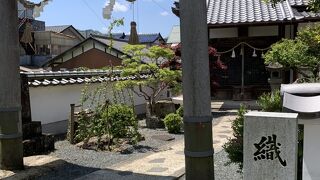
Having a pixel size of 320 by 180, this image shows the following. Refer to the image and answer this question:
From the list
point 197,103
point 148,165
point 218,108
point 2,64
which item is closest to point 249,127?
point 197,103

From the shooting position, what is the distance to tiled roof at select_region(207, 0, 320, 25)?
17.7 metres

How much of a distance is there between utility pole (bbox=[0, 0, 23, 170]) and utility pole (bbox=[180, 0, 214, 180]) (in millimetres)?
3741

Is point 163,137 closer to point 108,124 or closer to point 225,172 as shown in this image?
point 108,124

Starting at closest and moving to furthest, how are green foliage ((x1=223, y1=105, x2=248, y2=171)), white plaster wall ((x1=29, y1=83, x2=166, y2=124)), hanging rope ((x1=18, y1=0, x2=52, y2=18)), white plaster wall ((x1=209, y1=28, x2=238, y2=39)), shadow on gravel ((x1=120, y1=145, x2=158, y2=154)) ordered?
green foliage ((x1=223, y1=105, x2=248, y2=171))
shadow on gravel ((x1=120, y1=145, x2=158, y2=154))
hanging rope ((x1=18, y1=0, x2=52, y2=18))
white plaster wall ((x1=29, y1=83, x2=166, y2=124))
white plaster wall ((x1=209, y1=28, x2=238, y2=39))

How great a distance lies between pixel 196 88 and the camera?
4.55 meters

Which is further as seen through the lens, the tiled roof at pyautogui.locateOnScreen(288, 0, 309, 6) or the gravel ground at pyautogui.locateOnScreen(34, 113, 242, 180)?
the tiled roof at pyautogui.locateOnScreen(288, 0, 309, 6)

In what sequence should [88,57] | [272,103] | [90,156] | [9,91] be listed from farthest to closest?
[88,57]
[90,156]
[9,91]
[272,103]

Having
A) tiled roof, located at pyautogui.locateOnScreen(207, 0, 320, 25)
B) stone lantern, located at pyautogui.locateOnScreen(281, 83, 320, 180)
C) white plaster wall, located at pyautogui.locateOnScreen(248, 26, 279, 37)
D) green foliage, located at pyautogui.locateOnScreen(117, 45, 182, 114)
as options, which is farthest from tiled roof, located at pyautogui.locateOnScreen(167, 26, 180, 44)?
stone lantern, located at pyautogui.locateOnScreen(281, 83, 320, 180)

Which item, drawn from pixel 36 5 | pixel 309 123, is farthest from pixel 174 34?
pixel 309 123

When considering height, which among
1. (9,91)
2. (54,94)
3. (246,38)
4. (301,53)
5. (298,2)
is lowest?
(54,94)

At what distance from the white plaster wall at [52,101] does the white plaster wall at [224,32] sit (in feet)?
25.6

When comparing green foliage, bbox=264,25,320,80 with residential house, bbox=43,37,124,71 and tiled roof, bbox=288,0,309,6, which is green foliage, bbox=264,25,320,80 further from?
residential house, bbox=43,37,124,71

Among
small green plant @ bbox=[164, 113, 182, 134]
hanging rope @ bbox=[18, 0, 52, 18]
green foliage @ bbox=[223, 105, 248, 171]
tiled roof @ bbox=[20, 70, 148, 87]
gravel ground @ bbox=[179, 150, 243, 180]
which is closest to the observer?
green foliage @ bbox=[223, 105, 248, 171]

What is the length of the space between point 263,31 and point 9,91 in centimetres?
1392
